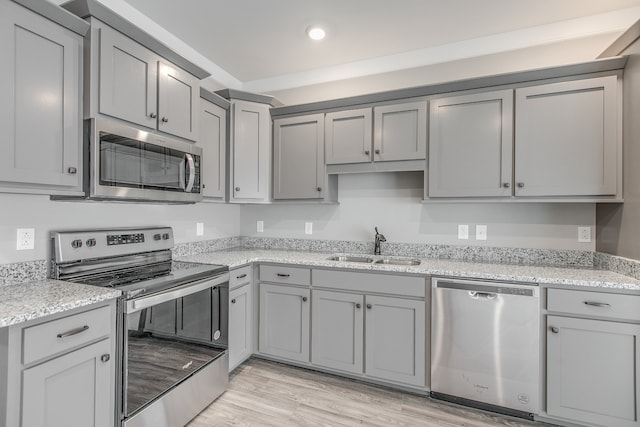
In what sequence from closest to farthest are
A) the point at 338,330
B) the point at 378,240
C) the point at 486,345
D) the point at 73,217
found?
the point at 73,217 → the point at 486,345 → the point at 338,330 → the point at 378,240

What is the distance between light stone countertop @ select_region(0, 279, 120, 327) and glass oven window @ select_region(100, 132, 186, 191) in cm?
59

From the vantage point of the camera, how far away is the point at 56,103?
156cm

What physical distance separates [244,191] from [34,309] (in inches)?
73.7

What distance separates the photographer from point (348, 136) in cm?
277

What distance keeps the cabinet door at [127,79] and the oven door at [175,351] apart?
3.61 ft

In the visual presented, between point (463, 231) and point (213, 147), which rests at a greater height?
point (213, 147)

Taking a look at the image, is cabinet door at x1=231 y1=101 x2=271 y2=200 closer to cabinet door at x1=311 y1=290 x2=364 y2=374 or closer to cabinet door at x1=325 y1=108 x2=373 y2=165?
cabinet door at x1=325 y1=108 x2=373 y2=165

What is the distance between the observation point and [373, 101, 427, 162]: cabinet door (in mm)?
2517

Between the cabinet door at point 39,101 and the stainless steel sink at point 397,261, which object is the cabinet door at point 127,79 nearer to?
the cabinet door at point 39,101

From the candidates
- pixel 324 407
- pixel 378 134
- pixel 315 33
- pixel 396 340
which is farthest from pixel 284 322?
pixel 315 33

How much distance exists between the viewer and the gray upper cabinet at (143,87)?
1729mm

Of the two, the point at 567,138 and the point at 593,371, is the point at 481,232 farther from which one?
the point at 593,371

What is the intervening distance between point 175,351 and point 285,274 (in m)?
1.01

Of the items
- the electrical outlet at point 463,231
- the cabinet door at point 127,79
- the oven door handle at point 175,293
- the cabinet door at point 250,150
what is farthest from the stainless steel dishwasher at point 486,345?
the cabinet door at point 127,79
